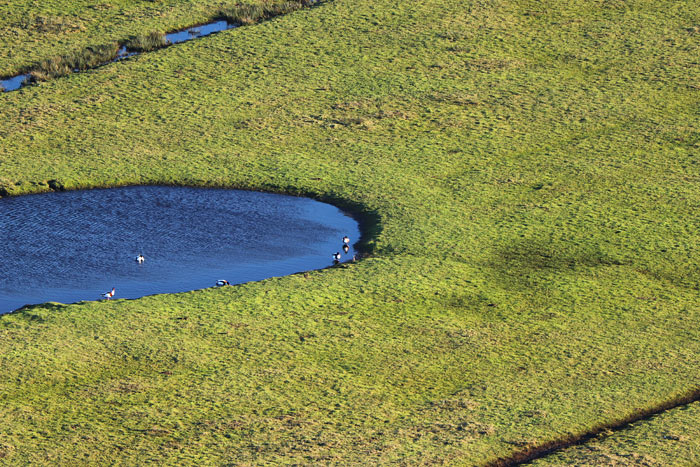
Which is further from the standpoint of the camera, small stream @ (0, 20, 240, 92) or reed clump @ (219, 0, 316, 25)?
reed clump @ (219, 0, 316, 25)

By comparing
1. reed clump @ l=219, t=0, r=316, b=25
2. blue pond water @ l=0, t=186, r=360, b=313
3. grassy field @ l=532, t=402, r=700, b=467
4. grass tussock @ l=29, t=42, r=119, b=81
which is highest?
reed clump @ l=219, t=0, r=316, b=25

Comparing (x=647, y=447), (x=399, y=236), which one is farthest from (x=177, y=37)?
(x=647, y=447)

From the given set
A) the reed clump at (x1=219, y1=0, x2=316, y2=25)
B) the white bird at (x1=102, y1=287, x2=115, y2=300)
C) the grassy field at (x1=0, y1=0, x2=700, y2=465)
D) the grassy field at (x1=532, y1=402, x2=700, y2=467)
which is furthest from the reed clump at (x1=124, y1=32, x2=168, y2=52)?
the grassy field at (x1=532, y1=402, x2=700, y2=467)

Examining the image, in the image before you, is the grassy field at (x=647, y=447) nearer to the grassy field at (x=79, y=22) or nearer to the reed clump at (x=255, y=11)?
the grassy field at (x=79, y=22)

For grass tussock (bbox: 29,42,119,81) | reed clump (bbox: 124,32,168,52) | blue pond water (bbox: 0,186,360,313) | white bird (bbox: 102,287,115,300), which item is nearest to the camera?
white bird (bbox: 102,287,115,300)

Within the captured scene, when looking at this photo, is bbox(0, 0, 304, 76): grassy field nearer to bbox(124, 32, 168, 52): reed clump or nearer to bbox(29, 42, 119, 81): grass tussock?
bbox(124, 32, 168, 52): reed clump
